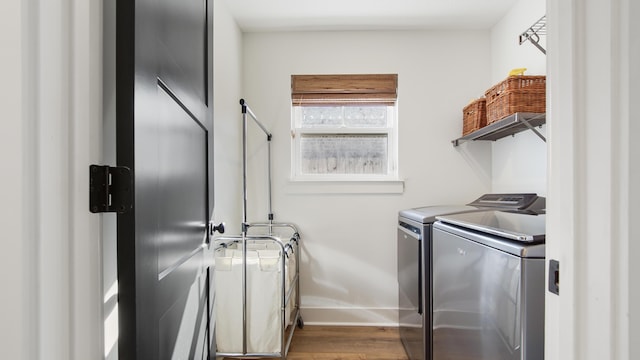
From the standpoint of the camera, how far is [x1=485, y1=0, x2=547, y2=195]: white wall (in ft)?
5.96

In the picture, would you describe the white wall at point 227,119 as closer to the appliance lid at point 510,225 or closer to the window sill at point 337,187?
the window sill at point 337,187

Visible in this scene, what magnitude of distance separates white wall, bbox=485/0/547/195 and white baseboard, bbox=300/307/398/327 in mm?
1286

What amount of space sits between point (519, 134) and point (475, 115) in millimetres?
300

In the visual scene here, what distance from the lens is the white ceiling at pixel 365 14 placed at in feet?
6.75

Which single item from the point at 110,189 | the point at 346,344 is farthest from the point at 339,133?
the point at 110,189

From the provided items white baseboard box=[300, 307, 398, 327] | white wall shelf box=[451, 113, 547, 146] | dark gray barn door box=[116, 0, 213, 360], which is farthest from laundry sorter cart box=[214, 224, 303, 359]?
white wall shelf box=[451, 113, 547, 146]
